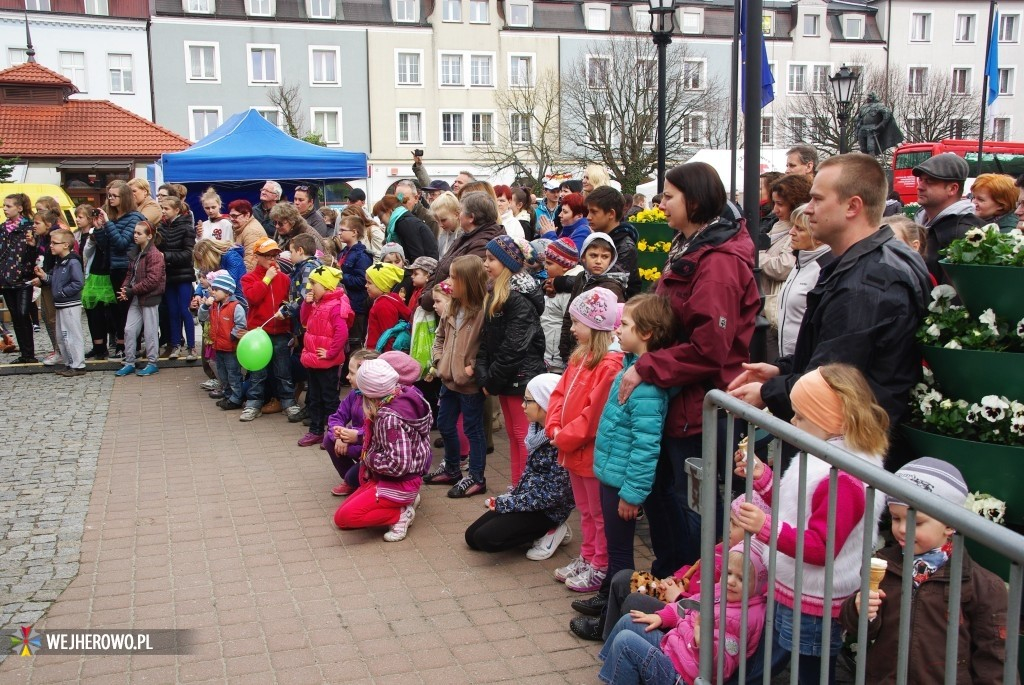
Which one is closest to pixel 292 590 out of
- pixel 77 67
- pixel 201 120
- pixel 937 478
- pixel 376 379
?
pixel 376 379

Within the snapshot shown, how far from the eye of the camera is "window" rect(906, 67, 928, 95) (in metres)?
50.8

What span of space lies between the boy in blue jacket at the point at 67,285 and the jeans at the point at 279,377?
11.2 feet

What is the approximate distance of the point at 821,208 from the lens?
368cm

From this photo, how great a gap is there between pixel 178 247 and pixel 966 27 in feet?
192

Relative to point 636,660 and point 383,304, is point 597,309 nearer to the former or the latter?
point 636,660

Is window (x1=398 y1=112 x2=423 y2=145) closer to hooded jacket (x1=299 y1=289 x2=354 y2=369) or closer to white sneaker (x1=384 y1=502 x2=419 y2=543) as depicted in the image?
hooded jacket (x1=299 y1=289 x2=354 y2=369)

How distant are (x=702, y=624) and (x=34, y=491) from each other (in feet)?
19.3

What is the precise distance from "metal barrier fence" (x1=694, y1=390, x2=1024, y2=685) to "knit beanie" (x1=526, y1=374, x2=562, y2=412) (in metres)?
2.28

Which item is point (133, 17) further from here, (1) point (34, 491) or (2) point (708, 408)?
(2) point (708, 408)

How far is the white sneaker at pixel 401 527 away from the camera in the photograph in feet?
19.7

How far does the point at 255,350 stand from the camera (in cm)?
905

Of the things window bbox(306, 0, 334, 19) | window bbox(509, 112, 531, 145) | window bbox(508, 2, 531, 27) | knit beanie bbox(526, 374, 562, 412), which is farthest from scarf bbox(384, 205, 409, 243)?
window bbox(508, 2, 531, 27)

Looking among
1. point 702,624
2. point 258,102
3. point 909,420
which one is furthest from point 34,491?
point 258,102

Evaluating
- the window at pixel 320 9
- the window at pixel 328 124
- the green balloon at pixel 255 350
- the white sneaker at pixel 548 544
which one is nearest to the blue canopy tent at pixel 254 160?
the green balloon at pixel 255 350
